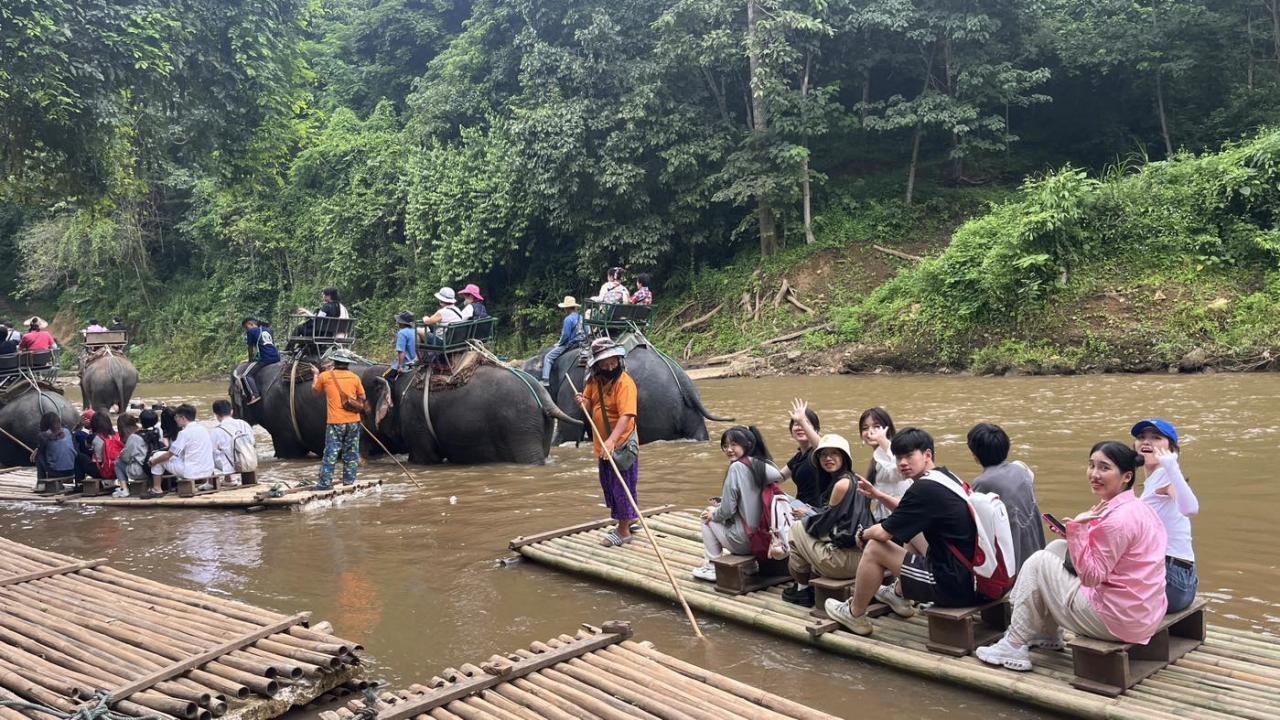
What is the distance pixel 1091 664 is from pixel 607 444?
3630 mm

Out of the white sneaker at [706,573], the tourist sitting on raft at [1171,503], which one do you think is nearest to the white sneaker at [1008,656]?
the tourist sitting on raft at [1171,503]

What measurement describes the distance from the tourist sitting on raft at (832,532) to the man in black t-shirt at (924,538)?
235 millimetres

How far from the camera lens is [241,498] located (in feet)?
30.3

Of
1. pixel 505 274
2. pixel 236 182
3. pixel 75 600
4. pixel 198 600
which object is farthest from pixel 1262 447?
pixel 505 274

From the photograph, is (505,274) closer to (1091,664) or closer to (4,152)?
(4,152)

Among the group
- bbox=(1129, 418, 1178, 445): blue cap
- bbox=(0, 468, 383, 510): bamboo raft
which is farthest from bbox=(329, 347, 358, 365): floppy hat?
bbox=(1129, 418, 1178, 445): blue cap

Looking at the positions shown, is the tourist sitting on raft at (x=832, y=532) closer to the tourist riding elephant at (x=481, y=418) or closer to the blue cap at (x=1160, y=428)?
the blue cap at (x=1160, y=428)

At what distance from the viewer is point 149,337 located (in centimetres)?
3694

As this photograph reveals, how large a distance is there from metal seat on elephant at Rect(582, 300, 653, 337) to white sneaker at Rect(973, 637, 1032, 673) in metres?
7.90

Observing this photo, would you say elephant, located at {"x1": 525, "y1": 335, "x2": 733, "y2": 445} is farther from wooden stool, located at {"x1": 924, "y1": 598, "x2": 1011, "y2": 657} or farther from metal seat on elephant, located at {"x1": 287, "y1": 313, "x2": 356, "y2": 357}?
wooden stool, located at {"x1": 924, "y1": 598, "x2": 1011, "y2": 657}

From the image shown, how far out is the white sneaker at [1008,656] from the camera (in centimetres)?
428

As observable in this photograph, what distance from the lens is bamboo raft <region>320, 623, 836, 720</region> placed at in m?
3.81

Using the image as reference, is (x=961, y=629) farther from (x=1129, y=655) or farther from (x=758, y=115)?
(x=758, y=115)

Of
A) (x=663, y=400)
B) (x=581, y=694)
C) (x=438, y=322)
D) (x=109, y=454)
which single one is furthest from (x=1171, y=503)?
(x=109, y=454)
